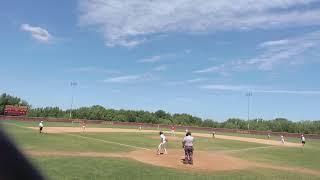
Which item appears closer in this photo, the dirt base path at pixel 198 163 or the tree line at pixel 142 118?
the dirt base path at pixel 198 163

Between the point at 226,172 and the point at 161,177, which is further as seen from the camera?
the point at 226,172

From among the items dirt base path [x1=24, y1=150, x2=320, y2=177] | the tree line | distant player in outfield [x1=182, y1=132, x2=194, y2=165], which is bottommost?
dirt base path [x1=24, y1=150, x2=320, y2=177]

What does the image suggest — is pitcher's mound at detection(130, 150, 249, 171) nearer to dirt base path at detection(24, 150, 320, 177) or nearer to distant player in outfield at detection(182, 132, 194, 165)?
dirt base path at detection(24, 150, 320, 177)

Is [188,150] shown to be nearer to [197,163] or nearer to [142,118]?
[197,163]

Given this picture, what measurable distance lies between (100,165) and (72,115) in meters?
105

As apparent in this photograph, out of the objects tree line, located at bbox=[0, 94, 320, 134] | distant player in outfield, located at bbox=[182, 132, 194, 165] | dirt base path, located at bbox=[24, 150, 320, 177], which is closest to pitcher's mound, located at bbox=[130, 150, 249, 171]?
dirt base path, located at bbox=[24, 150, 320, 177]

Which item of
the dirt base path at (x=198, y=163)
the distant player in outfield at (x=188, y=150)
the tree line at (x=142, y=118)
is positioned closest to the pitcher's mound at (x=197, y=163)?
the dirt base path at (x=198, y=163)

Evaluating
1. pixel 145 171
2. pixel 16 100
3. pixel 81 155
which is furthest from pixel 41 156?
pixel 16 100

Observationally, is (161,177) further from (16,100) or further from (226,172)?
(16,100)

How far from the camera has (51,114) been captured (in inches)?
4892

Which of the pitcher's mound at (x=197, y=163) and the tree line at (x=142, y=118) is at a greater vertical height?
the tree line at (x=142, y=118)

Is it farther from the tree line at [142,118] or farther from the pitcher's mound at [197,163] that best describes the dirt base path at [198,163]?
the tree line at [142,118]

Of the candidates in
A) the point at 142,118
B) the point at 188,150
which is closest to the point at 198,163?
the point at 188,150

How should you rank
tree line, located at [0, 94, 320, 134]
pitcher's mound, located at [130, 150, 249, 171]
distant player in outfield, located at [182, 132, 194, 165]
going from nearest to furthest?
1. pitcher's mound, located at [130, 150, 249, 171]
2. distant player in outfield, located at [182, 132, 194, 165]
3. tree line, located at [0, 94, 320, 134]
